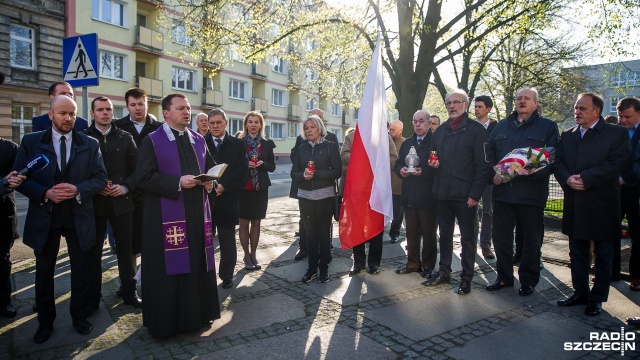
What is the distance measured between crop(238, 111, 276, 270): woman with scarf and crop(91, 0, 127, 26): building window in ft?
72.4

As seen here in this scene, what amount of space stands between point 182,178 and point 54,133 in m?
1.25

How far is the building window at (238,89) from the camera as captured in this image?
3506cm

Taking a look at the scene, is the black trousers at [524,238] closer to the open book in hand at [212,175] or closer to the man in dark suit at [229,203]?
the man in dark suit at [229,203]

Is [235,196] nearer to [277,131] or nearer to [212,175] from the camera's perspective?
[212,175]

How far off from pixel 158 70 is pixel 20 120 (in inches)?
391

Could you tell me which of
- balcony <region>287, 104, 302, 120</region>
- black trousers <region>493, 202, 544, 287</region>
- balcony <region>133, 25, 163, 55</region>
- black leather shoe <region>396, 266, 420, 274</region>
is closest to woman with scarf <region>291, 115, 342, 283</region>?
black leather shoe <region>396, 266, 420, 274</region>

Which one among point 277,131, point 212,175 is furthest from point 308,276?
point 277,131

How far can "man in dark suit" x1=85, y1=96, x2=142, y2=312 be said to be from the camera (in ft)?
15.0

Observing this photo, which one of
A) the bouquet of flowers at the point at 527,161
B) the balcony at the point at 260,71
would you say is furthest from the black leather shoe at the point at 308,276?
the balcony at the point at 260,71

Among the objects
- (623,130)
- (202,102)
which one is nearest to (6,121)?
(202,102)

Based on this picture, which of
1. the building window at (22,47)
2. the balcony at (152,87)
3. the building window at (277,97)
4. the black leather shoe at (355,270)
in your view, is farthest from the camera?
the building window at (277,97)

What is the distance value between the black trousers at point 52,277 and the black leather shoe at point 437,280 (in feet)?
12.1

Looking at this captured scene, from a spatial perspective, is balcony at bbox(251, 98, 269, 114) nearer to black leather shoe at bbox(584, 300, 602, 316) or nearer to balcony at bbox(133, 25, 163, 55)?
balcony at bbox(133, 25, 163, 55)

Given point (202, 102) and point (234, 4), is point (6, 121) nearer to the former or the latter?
point (234, 4)
